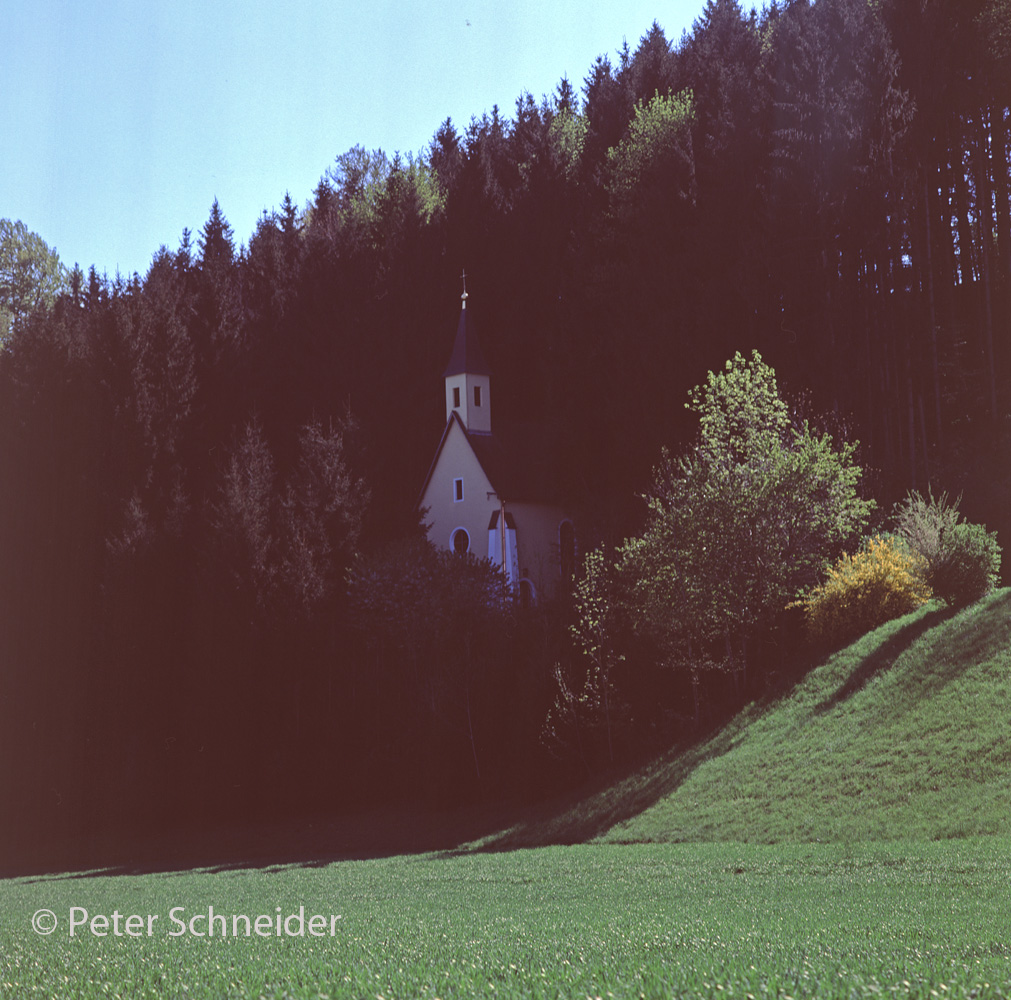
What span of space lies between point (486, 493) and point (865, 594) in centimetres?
2107

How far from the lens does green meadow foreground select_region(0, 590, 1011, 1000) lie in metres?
7.35

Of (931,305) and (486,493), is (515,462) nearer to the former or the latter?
(486,493)

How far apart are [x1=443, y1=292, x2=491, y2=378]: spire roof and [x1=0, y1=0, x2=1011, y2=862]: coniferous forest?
10.0 feet

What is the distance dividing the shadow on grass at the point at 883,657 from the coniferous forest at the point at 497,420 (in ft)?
11.3

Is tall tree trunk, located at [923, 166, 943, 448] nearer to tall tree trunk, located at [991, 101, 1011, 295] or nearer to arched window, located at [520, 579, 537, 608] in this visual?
tall tree trunk, located at [991, 101, 1011, 295]

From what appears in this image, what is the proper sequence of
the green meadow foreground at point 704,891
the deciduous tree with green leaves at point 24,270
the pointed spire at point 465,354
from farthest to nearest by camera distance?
the deciduous tree with green leaves at point 24,270
the pointed spire at point 465,354
the green meadow foreground at point 704,891

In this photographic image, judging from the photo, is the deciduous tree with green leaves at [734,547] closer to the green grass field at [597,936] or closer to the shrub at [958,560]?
the shrub at [958,560]

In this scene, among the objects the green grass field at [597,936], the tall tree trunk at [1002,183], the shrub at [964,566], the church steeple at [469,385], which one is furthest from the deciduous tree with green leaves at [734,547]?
the church steeple at [469,385]

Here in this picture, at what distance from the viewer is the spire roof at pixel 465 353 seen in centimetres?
5238

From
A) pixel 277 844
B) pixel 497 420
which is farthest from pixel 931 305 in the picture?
pixel 277 844

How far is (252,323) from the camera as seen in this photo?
5812 centimetres

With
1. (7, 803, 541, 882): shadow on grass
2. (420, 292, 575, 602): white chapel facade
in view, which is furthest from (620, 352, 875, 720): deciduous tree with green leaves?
(420, 292, 575, 602): white chapel facade

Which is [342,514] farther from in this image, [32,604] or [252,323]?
[252,323]

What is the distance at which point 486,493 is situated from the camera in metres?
48.8
